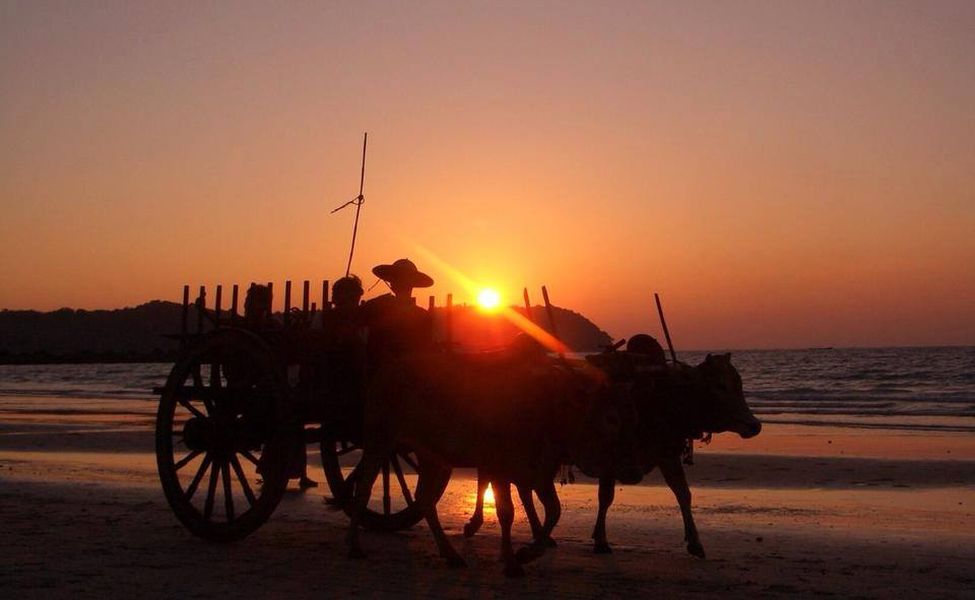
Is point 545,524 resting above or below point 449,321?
below

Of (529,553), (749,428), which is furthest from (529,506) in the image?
(749,428)

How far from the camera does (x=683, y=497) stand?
925 centimetres

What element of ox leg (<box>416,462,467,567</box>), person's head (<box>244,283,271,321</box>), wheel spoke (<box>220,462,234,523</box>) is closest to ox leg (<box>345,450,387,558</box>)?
ox leg (<box>416,462,467,567</box>)

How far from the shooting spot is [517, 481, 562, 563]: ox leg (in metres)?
7.95

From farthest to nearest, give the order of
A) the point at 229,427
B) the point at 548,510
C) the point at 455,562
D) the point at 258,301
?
the point at 258,301 → the point at 229,427 → the point at 455,562 → the point at 548,510

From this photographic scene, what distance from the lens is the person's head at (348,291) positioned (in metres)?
10.6

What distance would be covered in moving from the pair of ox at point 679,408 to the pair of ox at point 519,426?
1 cm

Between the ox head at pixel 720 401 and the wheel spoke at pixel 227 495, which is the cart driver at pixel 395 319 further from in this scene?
the ox head at pixel 720 401

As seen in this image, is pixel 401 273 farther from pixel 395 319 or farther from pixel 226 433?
pixel 226 433

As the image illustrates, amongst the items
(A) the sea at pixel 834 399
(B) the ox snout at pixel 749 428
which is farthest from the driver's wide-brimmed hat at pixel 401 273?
(A) the sea at pixel 834 399

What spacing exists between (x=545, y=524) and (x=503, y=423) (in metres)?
0.79

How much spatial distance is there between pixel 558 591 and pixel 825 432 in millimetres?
21553

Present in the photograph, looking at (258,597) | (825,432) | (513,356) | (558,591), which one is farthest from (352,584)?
(825,432)

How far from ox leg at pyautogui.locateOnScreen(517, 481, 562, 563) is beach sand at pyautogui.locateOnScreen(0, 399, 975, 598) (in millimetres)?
200
